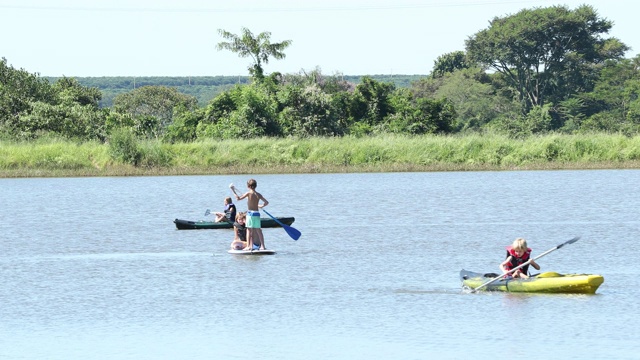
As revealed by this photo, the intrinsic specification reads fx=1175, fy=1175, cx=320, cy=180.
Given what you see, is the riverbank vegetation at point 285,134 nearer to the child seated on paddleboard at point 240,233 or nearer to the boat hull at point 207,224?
the boat hull at point 207,224

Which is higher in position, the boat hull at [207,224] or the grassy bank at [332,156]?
the boat hull at [207,224]

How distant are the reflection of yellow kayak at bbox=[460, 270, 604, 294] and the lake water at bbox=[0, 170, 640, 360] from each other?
0.17m

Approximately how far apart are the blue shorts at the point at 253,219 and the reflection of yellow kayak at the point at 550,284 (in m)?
5.48

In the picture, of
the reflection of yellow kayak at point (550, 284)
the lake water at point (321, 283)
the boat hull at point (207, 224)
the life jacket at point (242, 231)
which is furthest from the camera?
the boat hull at point (207, 224)

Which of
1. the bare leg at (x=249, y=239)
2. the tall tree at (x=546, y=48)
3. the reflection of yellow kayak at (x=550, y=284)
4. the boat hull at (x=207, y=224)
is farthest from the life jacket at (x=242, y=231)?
the tall tree at (x=546, y=48)

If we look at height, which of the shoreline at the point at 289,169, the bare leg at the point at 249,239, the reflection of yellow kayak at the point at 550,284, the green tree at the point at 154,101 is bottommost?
the shoreline at the point at 289,169

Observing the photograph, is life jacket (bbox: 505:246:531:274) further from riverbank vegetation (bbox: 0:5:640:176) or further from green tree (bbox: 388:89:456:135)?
green tree (bbox: 388:89:456:135)

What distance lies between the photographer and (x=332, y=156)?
5494 centimetres

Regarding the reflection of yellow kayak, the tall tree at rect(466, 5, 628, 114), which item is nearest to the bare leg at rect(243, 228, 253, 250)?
the reflection of yellow kayak

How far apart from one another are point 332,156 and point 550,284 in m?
37.4

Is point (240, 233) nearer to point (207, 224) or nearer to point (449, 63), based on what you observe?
point (207, 224)

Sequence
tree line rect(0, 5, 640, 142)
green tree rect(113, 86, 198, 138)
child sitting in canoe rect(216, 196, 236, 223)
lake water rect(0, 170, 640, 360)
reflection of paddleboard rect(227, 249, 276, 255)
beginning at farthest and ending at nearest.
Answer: green tree rect(113, 86, 198, 138) → tree line rect(0, 5, 640, 142) → child sitting in canoe rect(216, 196, 236, 223) → reflection of paddleboard rect(227, 249, 276, 255) → lake water rect(0, 170, 640, 360)

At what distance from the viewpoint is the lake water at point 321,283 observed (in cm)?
1468

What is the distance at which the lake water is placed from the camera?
14680 millimetres
